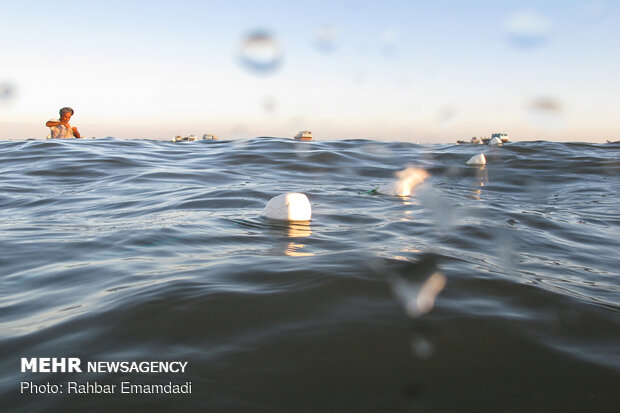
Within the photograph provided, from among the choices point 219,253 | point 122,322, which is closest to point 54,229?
point 219,253

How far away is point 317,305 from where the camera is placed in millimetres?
1954

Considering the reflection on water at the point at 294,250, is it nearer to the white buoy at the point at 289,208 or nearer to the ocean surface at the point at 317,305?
the ocean surface at the point at 317,305

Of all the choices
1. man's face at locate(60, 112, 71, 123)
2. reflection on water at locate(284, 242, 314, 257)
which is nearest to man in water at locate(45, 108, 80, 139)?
man's face at locate(60, 112, 71, 123)

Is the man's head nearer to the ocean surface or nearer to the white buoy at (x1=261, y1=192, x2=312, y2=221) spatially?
the ocean surface

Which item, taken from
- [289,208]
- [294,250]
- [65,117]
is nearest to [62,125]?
[65,117]

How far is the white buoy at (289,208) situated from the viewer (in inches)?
152

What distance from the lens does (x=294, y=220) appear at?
390 centimetres

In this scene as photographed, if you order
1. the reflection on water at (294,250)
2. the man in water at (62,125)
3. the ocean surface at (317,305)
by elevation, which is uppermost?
the man in water at (62,125)

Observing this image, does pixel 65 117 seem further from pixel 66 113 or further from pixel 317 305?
pixel 317 305

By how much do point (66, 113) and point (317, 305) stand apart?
42.2ft

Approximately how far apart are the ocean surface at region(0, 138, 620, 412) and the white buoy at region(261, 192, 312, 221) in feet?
0.41

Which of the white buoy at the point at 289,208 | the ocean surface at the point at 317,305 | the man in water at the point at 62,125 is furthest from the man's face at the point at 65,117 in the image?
the white buoy at the point at 289,208

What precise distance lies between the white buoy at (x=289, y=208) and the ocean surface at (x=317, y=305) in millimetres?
126

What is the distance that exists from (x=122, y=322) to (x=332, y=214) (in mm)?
2804
